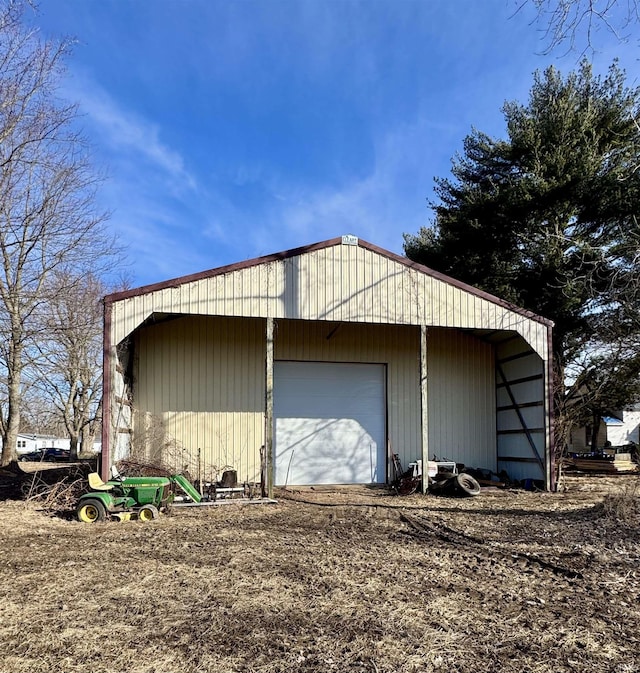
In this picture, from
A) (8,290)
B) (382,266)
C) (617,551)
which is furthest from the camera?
(8,290)

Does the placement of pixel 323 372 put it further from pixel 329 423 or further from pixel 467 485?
pixel 467 485

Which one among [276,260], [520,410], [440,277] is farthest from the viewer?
[520,410]

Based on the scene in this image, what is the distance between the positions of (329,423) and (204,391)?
115 inches

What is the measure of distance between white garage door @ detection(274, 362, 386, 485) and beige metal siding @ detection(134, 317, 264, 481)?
0.62 metres

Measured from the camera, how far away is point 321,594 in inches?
187

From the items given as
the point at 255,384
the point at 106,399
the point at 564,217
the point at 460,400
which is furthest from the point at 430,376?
the point at 106,399

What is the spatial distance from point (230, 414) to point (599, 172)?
486 inches

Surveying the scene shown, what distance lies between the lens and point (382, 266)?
36.2ft

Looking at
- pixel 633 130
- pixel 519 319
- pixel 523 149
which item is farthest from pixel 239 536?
pixel 633 130

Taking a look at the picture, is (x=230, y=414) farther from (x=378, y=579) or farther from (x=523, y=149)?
(x=523, y=149)

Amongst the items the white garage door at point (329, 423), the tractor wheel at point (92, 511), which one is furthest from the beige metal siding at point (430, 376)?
the tractor wheel at point (92, 511)

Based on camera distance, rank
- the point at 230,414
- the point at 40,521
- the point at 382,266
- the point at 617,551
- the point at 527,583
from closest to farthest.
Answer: the point at 527,583, the point at 617,551, the point at 40,521, the point at 382,266, the point at 230,414

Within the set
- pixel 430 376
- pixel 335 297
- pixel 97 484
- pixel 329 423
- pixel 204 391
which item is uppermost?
pixel 335 297

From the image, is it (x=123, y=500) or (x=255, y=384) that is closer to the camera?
(x=123, y=500)
